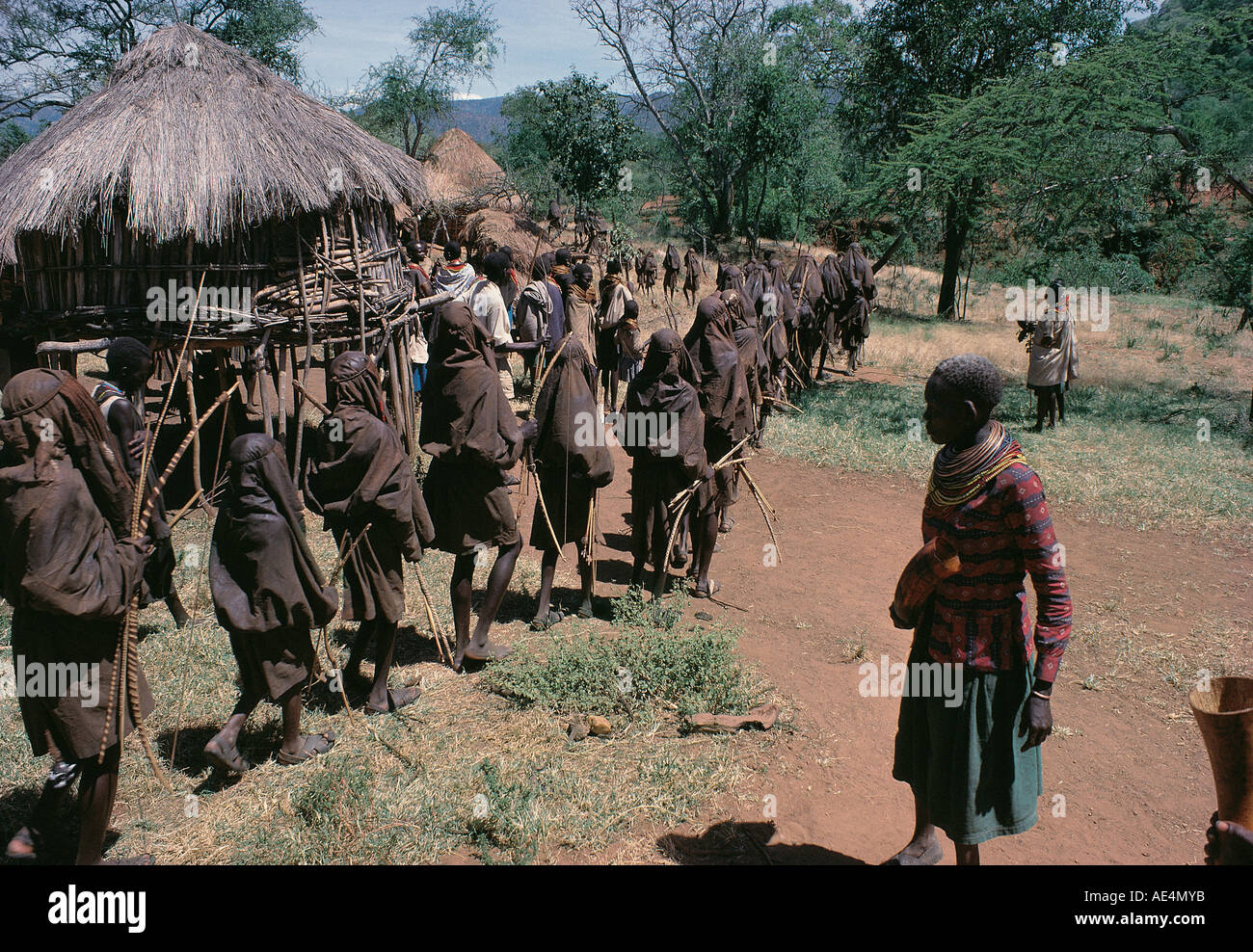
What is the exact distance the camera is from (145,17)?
71.6 ft

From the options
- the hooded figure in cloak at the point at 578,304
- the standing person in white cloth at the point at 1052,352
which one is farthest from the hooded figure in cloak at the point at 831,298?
the hooded figure in cloak at the point at 578,304

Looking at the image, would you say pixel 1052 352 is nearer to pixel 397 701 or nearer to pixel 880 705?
pixel 880 705

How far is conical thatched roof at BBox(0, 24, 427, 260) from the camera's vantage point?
6719mm

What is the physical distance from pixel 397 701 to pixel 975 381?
3384mm

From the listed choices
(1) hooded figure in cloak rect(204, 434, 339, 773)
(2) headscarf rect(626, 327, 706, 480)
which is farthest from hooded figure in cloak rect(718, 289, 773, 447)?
(1) hooded figure in cloak rect(204, 434, 339, 773)

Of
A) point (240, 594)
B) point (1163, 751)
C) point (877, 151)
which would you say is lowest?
point (1163, 751)

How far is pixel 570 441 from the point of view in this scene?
530cm

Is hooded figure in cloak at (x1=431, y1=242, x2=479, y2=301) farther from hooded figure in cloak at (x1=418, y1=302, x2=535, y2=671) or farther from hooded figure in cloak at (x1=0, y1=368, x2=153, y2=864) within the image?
hooded figure in cloak at (x1=0, y1=368, x2=153, y2=864)

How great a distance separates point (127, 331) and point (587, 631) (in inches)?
189

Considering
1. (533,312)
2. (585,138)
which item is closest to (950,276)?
(585,138)

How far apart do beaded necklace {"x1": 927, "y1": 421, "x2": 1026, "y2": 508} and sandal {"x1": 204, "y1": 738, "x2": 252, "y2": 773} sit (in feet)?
10.4

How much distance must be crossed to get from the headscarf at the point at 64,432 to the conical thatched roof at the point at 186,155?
447 centimetres
